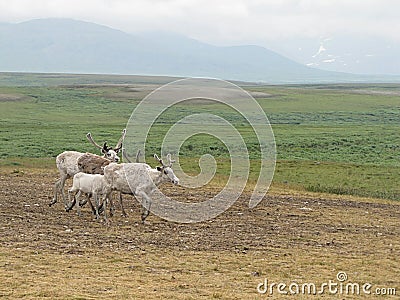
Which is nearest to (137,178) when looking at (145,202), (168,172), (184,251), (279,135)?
(145,202)

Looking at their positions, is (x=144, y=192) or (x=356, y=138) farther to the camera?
(x=356, y=138)

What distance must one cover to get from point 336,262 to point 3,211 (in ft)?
29.1

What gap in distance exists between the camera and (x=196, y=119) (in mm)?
65500

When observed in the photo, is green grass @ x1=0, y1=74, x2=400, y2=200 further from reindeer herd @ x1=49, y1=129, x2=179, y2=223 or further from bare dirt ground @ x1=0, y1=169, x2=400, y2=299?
reindeer herd @ x1=49, y1=129, x2=179, y2=223

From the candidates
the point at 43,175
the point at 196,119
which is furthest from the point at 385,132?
the point at 43,175

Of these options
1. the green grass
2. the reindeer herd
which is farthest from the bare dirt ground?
the green grass

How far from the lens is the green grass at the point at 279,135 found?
32.6 metres

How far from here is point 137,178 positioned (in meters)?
17.3

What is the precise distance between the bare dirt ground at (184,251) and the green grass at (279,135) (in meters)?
10.1

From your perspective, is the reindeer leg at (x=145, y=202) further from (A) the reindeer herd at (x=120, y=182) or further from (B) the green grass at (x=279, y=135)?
(B) the green grass at (x=279, y=135)

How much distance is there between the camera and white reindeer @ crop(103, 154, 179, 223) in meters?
17.1

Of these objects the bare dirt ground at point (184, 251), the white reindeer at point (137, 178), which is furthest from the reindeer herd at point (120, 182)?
the bare dirt ground at point (184, 251)

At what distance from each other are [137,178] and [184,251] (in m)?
3.87

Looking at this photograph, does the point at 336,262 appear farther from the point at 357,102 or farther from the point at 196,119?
the point at 357,102
